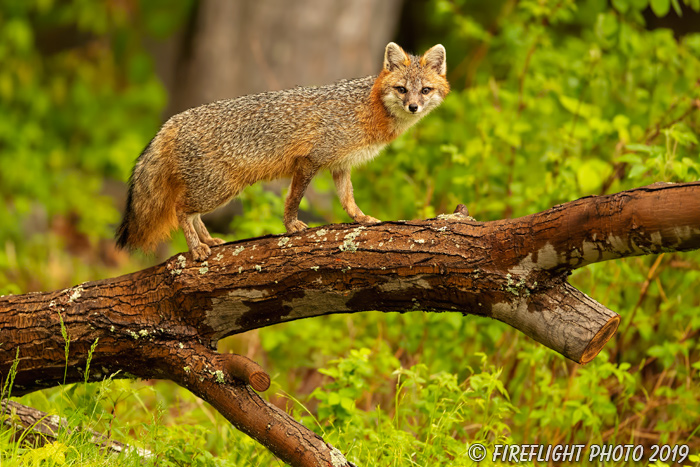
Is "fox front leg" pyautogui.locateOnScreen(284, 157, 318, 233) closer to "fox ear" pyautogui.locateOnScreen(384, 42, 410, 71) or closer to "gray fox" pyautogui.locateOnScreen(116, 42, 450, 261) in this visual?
"gray fox" pyautogui.locateOnScreen(116, 42, 450, 261)

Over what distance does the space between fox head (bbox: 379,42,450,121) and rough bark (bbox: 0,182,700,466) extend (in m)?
1.15

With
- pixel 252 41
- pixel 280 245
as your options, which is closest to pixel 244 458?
pixel 280 245

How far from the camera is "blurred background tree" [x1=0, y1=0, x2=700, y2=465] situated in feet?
16.1

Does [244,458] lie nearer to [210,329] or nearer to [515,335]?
[210,329]

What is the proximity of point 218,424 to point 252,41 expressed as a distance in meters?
6.56

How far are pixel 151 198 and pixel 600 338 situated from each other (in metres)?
2.98

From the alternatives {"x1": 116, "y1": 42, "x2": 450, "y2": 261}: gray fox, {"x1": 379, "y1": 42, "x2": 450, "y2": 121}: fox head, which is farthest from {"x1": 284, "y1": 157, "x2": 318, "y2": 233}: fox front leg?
{"x1": 379, "y1": 42, "x2": 450, "y2": 121}: fox head

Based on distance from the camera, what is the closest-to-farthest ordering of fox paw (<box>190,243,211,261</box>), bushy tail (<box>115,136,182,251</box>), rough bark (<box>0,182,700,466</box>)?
rough bark (<box>0,182,700,466</box>), fox paw (<box>190,243,211,261</box>), bushy tail (<box>115,136,182,251</box>)

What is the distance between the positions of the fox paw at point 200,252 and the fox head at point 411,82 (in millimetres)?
1468

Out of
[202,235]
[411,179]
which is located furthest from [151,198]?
[411,179]

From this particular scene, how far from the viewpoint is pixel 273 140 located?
193 inches

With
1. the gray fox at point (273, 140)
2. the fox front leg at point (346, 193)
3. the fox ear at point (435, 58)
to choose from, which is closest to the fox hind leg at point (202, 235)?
the gray fox at point (273, 140)

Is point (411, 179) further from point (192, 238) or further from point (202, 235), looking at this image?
point (192, 238)

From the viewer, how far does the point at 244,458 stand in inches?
181
